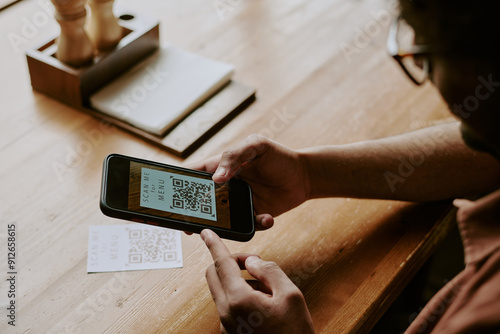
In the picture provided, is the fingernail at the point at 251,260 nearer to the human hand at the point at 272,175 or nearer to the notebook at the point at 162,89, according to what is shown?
the human hand at the point at 272,175

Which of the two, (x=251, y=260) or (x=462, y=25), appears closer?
(x=462, y=25)

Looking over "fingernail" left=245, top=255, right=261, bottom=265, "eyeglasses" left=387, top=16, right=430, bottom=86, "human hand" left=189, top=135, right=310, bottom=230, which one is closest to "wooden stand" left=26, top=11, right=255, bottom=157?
"human hand" left=189, top=135, right=310, bottom=230

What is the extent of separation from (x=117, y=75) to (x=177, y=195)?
534mm

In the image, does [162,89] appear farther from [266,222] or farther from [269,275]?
[269,275]

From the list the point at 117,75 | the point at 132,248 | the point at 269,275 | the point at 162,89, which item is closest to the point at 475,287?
the point at 269,275

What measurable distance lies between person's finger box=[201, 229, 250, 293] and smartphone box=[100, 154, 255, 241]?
5 centimetres

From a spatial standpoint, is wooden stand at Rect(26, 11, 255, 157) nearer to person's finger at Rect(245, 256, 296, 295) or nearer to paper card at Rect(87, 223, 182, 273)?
paper card at Rect(87, 223, 182, 273)

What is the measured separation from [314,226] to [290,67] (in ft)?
1.82

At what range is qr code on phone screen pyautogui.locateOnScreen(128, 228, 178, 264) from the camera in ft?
3.02

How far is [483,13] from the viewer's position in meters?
0.55

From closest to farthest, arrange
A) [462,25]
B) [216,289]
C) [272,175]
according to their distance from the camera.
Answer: [462,25]
[216,289]
[272,175]

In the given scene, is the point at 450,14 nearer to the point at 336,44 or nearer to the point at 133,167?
the point at 133,167

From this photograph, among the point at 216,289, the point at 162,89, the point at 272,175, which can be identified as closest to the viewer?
the point at 216,289

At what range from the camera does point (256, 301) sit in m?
0.74
